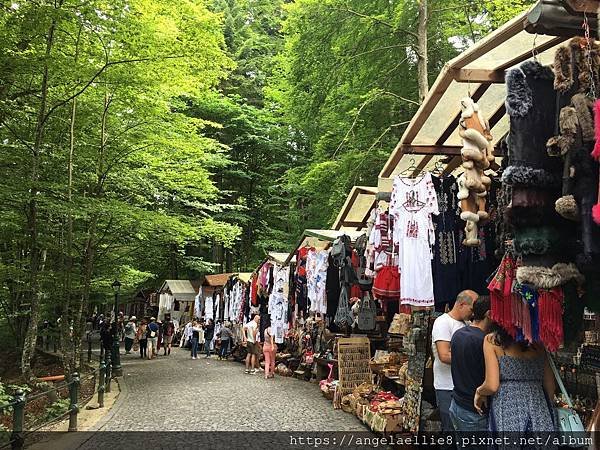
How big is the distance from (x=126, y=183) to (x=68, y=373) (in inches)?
234

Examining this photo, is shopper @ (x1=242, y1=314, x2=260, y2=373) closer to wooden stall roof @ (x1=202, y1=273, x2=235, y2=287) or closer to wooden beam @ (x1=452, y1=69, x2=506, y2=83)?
wooden stall roof @ (x1=202, y1=273, x2=235, y2=287)

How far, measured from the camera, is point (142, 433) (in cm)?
858

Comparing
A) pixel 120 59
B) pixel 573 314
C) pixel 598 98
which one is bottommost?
pixel 573 314

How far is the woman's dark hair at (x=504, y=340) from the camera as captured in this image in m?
3.89

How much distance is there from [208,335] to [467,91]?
21854 mm

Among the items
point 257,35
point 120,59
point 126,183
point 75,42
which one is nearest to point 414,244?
point 120,59

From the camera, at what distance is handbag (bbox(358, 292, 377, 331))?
9.83 metres

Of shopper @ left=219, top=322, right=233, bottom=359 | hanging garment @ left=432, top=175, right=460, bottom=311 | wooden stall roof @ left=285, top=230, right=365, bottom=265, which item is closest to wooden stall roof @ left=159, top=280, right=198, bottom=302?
shopper @ left=219, top=322, right=233, bottom=359

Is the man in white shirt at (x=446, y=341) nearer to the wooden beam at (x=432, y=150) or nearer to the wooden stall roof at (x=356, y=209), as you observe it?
the wooden beam at (x=432, y=150)

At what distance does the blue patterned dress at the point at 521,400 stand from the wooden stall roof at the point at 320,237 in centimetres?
656

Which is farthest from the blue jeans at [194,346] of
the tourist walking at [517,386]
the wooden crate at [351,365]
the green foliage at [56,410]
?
the tourist walking at [517,386]

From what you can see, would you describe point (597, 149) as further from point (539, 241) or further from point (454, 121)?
point (454, 121)

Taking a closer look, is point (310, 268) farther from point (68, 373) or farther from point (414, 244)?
point (68, 373)

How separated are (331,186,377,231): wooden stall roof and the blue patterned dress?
6718 millimetres
